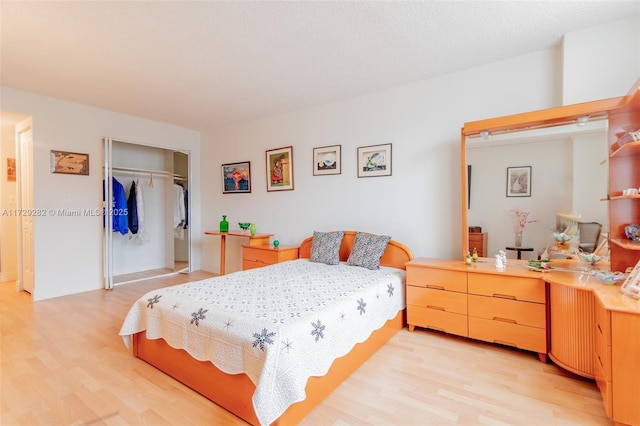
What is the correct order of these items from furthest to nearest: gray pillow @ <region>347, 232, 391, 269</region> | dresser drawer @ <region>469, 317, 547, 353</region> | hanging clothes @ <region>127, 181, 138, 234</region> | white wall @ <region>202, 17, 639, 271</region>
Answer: hanging clothes @ <region>127, 181, 138, 234</region>
gray pillow @ <region>347, 232, 391, 269</region>
white wall @ <region>202, 17, 639, 271</region>
dresser drawer @ <region>469, 317, 547, 353</region>

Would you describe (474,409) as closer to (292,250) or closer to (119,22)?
Answer: (292,250)

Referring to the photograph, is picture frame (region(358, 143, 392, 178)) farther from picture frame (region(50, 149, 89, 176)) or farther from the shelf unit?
picture frame (region(50, 149, 89, 176))

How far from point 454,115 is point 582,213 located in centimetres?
145

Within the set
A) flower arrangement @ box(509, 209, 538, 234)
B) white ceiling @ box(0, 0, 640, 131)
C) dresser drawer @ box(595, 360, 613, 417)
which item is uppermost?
white ceiling @ box(0, 0, 640, 131)

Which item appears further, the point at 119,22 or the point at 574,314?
the point at 119,22

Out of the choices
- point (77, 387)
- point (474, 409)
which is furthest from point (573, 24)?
point (77, 387)

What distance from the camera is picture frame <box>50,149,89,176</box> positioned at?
12.9ft

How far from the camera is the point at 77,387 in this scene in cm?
193

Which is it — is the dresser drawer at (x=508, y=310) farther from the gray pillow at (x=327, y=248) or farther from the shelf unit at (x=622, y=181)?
the gray pillow at (x=327, y=248)

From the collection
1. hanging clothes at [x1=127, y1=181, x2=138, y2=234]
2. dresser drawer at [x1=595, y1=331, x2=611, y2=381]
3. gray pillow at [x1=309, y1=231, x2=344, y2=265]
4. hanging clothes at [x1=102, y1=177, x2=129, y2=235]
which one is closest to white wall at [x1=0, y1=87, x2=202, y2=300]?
hanging clothes at [x1=102, y1=177, x2=129, y2=235]

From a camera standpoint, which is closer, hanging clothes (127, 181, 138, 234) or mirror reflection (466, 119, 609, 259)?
mirror reflection (466, 119, 609, 259)

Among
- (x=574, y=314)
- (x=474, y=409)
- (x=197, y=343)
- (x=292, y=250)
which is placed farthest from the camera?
(x=292, y=250)

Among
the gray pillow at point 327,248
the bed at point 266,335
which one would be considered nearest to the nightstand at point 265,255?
the gray pillow at point 327,248

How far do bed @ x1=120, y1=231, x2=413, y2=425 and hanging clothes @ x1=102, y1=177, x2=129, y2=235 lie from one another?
2857 mm
